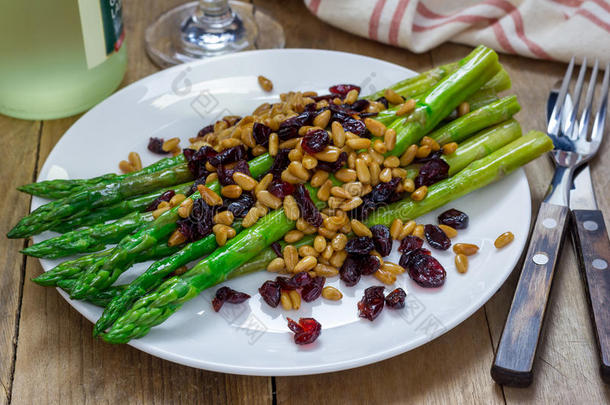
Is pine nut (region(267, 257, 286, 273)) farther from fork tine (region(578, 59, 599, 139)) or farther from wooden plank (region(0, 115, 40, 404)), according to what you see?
fork tine (region(578, 59, 599, 139))

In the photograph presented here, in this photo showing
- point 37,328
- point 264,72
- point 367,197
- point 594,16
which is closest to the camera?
point 37,328

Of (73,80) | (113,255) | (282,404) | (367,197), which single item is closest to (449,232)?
(367,197)

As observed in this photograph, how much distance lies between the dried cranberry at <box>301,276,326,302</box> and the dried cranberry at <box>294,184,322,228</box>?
196mm

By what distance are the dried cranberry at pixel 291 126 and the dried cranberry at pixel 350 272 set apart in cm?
47

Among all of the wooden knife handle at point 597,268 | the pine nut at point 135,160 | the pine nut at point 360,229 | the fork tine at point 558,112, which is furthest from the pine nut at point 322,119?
the fork tine at point 558,112

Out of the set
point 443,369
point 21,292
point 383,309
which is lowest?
point 21,292

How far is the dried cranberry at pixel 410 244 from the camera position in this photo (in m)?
2.15

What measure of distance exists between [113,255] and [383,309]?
0.80m

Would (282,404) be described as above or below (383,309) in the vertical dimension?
below

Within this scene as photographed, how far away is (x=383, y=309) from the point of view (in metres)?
1.98

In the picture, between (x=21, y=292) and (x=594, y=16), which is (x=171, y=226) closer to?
(x=21, y=292)

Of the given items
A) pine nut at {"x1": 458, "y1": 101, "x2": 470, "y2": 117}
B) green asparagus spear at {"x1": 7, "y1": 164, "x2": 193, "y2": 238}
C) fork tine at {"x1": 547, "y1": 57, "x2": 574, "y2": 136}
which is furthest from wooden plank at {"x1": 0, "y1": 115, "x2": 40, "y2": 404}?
fork tine at {"x1": 547, "y1": 57, "x2": 574, "y2": 136}

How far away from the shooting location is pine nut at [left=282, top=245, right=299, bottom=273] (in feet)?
6.84

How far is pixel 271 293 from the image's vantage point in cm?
200
